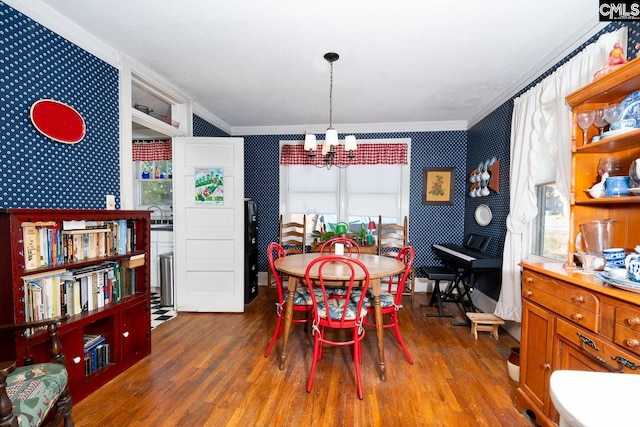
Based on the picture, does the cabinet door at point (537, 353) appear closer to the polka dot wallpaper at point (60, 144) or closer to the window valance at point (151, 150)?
the polka dot wallpaper at point (60, 144)

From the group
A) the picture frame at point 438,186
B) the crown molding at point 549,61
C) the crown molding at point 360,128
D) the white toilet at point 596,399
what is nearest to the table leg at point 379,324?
the white toilet at point 596,399

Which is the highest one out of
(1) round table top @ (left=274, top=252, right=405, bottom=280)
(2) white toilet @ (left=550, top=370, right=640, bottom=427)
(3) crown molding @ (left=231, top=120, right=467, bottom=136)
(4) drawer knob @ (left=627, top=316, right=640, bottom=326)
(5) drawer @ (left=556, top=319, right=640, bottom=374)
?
(3) crown molding @ (left=231, top=120, right=467, bottom=136)

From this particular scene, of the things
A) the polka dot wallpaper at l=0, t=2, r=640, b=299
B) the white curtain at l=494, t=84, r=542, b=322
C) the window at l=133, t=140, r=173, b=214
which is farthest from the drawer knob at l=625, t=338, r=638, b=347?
the window at l=133, t=140, r=173, b=214

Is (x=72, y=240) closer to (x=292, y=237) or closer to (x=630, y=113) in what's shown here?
(x=292, y=237)

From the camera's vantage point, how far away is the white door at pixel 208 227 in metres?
3.33

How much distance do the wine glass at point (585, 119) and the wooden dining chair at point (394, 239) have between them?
2547 mm

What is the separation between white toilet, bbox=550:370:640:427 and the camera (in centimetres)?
63

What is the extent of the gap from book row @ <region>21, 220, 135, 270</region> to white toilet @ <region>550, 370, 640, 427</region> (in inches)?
95.3

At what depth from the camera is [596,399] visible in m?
0.69

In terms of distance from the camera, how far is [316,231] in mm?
4324

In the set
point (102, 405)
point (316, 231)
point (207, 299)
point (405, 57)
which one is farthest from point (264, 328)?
point (405, 57)

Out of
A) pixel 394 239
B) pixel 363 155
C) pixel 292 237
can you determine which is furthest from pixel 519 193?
pixel 292 237

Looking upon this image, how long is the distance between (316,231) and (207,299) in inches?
69.5

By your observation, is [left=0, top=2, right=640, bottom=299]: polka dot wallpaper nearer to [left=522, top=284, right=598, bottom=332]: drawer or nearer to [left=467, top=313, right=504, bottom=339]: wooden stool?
[left=467, top=313, right=504, bottom=339]: wooden stool
